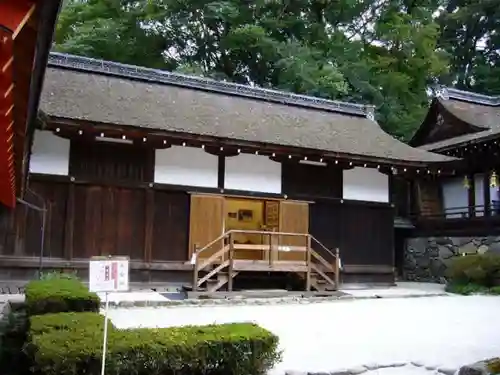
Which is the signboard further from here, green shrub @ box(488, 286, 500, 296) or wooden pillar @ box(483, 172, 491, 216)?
wooden pillar @ box(483, 172, 491, 216)

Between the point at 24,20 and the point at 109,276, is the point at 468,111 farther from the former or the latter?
the point at 24,20

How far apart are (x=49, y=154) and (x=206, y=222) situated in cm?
370

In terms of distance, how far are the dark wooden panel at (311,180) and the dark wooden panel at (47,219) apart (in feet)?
17.2

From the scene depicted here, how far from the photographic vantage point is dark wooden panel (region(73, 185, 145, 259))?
1091 cm

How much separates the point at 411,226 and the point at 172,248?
995cm

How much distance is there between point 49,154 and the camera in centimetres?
1072

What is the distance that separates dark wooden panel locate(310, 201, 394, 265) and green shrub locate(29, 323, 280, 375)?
858cm

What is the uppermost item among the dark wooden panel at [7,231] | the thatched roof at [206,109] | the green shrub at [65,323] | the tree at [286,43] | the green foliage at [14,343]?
the tree at [286,43]

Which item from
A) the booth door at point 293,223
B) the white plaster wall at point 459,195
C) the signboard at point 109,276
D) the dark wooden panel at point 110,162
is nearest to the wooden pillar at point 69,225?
the dark wooden panel at point 110,162

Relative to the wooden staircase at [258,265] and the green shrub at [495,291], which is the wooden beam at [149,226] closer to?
the wooden staircase at [258,265]

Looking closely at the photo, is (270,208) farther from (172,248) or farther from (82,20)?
(82,20)

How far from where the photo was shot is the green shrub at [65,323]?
454 cm

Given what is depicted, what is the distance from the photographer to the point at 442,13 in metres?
31.0

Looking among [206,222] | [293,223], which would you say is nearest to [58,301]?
[206,222]
